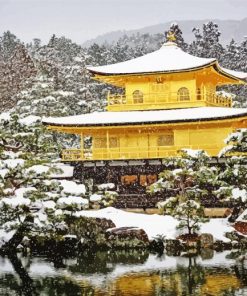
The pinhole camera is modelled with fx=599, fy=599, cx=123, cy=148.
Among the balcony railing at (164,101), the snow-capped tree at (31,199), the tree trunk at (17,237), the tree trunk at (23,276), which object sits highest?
the balcony railing at (164,101)

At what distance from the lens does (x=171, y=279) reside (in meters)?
22.2

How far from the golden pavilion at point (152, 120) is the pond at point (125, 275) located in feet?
35.5

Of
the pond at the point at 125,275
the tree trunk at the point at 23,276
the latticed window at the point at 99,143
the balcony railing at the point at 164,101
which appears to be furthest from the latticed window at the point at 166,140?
the tree trunk at the point at 23,276

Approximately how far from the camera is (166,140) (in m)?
39.4

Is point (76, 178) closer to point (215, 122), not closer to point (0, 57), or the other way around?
point (215, 122)

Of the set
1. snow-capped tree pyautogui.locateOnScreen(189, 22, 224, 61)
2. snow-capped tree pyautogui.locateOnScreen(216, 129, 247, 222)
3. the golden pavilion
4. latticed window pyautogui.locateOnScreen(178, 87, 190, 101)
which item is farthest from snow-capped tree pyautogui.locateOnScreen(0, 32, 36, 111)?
snow-capped tree pyautogui.locateOnScreen(216, 129, 247, 222)

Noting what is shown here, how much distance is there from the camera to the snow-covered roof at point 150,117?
3565 centimetres

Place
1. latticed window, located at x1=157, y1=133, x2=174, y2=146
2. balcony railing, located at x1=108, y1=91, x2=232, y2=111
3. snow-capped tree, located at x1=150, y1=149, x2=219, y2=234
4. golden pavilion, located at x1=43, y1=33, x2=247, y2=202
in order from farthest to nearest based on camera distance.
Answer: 1. balcony railing, located at x1=108, y1=91, x2=232, y2=111
2. latticed window, located at x1=157, y1=133, x2=174, y2=146
3. golden pavilion, located at x1=43, y1=33, x2=247, y2=202
4. snow-capped tree, located at x1=150, y1=149, x2=219, y2=234

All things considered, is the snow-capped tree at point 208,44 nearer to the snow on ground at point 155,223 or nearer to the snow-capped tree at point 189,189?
the snow on ground at point 155,223

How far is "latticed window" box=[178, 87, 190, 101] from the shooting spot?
133ft

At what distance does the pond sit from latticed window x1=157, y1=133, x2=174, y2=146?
41.3 feet

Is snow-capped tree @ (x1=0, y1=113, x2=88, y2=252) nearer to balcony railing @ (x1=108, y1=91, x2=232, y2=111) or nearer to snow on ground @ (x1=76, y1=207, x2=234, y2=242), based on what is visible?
snow on ground @ (x1=76, y1=207, x2=234, y2=242)

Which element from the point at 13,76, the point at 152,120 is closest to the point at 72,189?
the point at 152,120

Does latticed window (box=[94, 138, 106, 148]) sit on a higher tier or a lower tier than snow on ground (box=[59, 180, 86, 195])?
higher
